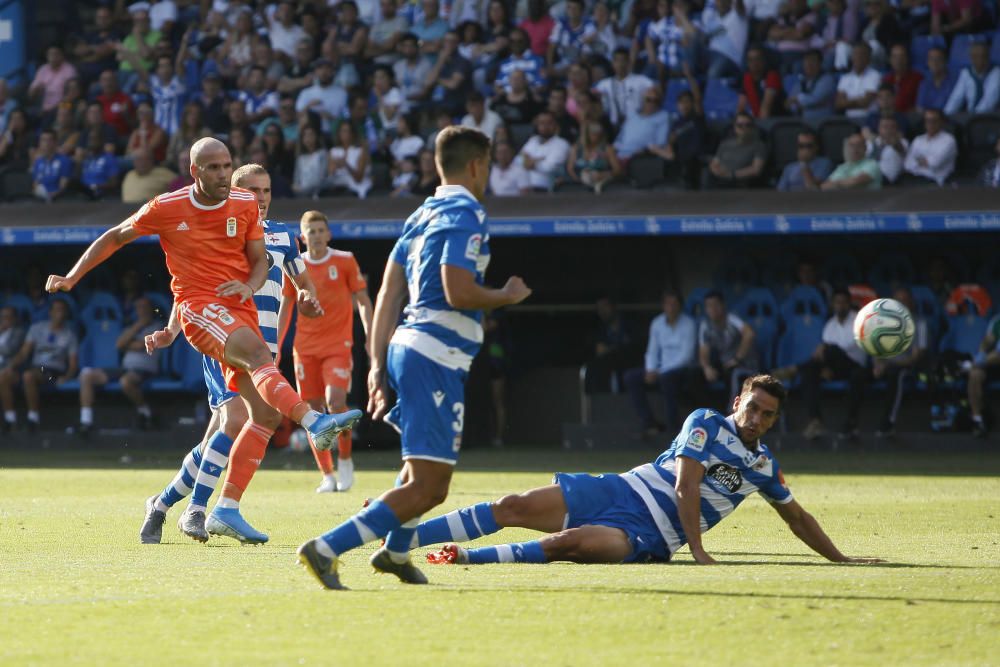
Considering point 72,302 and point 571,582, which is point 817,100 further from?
point 571,582

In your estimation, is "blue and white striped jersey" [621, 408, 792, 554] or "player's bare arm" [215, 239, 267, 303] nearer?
"blue and white striped jersey" [621, 408, 792, 554]

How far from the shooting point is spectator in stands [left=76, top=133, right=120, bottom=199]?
21672mm

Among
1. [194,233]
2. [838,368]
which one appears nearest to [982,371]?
[838,368]

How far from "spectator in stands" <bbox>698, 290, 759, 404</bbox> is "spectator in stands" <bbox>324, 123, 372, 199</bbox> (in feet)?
15.3

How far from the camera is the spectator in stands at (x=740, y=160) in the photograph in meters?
19.0

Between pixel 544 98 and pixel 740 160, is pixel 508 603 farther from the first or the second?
pixel 544 98

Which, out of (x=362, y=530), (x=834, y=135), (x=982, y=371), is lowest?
(x=982, y=371)

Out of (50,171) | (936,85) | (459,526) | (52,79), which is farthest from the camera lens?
(52,79)

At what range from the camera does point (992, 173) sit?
18.2 metres

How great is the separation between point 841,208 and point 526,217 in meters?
3.60

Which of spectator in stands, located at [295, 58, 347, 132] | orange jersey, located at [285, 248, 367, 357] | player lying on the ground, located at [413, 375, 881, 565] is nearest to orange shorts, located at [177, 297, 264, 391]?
player lying on the ground, located at [413, 375, 881, 565]

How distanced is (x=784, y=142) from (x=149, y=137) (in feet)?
28.2

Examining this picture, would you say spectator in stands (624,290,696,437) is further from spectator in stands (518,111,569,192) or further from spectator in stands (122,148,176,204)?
spectator in stands (122,148,176,204)

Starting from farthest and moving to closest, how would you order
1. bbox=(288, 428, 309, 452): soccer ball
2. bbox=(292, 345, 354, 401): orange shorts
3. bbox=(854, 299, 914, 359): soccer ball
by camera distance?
bbox=(288, 428, 309, 452): soccer ball, bbox=(292, 345, 354, 401): orange shorts, bbox=(854, 299, 914, 359): soccer ball
